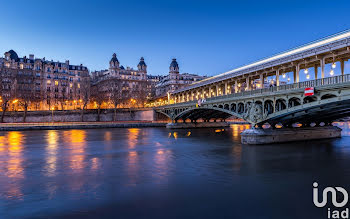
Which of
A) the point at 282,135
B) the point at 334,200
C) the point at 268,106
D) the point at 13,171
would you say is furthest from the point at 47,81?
the point at 334,200

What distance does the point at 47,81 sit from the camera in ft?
402

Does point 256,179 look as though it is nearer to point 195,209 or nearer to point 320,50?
point 195,209

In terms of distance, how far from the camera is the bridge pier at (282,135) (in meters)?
34.9

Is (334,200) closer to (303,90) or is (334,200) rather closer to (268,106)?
(303,90)

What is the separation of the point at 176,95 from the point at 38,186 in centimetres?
7022

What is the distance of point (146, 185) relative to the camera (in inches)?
658

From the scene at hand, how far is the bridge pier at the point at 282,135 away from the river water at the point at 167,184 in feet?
Answer: 22.7

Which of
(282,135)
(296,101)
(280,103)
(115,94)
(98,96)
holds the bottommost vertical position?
(282,135)

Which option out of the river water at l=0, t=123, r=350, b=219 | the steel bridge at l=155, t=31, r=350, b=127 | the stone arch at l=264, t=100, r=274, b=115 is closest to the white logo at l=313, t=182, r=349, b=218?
the river water at l=0, t=123, r=350, b=219

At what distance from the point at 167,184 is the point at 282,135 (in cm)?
2480

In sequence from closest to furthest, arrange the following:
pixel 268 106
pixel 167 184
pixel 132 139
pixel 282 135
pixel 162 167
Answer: pixel 167 184
pixel 162 167
pixel 268 106
pixel 282 135
pixel 132 139

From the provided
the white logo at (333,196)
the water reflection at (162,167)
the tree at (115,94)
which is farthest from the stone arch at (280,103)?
the tree at (115,94)

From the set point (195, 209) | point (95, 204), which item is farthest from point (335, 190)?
point (95, 204)

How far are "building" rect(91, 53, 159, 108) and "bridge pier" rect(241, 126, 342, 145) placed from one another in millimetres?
74459
